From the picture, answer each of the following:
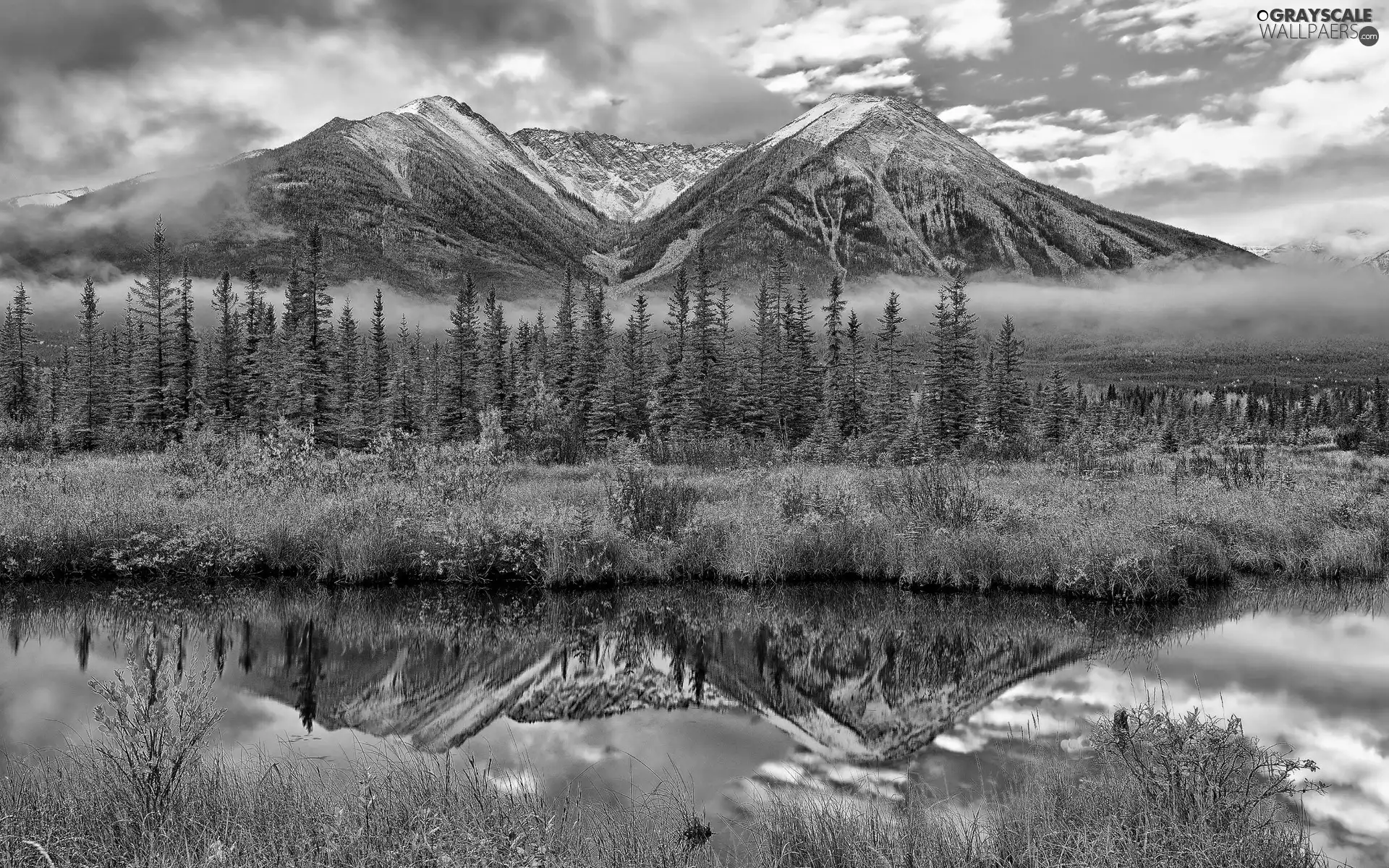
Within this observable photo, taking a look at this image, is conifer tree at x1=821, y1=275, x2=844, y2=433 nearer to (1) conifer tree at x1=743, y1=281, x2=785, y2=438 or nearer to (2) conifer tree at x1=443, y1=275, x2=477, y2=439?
(1) conifer tree at x1=743, y1=281, x2=785, y2=438

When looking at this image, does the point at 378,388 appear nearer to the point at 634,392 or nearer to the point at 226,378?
the point at 226,378

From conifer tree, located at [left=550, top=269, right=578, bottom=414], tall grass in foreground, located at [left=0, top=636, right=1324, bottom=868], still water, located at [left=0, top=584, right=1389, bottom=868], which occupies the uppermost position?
conifer tree, located at [left=550, top=269, right=578, bottom=414]

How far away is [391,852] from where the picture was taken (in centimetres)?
547

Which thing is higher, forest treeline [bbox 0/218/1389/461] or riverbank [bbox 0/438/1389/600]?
forest treeline [bbox 0/218/1389/461]

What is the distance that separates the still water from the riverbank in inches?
34.7

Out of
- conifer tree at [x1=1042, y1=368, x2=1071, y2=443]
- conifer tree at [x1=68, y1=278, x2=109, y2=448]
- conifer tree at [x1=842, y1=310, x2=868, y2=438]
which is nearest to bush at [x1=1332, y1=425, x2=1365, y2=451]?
conifer tree at [x1=1042, y1=368, x2=1071, y2=443]

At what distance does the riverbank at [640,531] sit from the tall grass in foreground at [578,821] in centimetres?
1059

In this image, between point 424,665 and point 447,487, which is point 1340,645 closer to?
point 424,665

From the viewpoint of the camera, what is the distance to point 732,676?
13.1 m

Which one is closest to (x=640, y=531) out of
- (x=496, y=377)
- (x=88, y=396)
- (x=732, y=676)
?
(x=732, y=676)

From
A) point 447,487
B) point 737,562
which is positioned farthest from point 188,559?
point 737,562

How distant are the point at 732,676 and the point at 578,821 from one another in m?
6.52

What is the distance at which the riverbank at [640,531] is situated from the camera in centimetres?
1842

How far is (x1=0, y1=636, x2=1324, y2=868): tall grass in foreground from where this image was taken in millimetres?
5805
